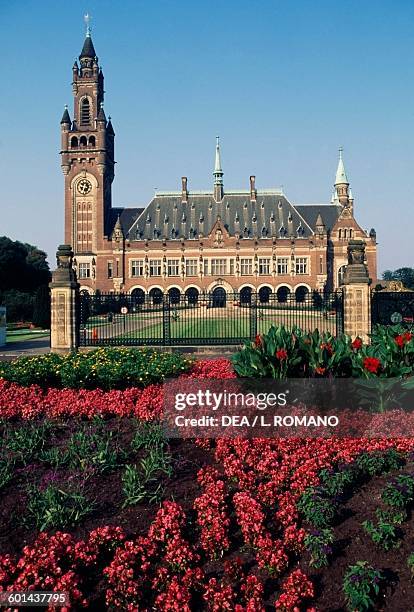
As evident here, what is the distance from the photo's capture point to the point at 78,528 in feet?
17.6

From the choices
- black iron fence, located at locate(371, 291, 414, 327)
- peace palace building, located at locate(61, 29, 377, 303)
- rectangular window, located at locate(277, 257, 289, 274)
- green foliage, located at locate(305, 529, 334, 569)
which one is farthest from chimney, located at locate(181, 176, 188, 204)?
green foliage, located at locate(305, 529, 334, 569)

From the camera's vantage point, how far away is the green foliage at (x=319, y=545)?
16.0 feet

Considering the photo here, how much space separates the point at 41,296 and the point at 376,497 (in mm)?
34432

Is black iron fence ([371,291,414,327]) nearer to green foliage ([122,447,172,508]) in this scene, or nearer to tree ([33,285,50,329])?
green foliage ([122,447,172,508])

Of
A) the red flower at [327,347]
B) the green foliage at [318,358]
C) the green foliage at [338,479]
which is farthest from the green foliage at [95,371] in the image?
the green foliage at [338,479]

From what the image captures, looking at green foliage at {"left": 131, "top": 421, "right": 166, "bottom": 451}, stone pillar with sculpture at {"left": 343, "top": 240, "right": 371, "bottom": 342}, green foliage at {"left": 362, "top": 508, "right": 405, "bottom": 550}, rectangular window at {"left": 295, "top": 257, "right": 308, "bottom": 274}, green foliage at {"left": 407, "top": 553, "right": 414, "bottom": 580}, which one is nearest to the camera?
green foliage at {"left": 407, "top": 553, "right": 414, "bottom": 580}

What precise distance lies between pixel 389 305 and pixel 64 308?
33.2ft

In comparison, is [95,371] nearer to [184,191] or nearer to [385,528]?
[385,528]

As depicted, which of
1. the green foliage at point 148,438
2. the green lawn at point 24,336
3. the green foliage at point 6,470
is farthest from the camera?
the green lawn at point 24,336

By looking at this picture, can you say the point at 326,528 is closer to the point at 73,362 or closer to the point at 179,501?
the point at 179,501

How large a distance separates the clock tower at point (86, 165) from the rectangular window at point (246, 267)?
54.9 feet

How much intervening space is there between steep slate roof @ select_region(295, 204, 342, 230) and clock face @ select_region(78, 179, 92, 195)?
2519 centimetres

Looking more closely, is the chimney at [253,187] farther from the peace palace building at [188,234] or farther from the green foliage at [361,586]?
the green foliage at [361,586]

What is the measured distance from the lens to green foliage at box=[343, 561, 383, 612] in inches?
172
